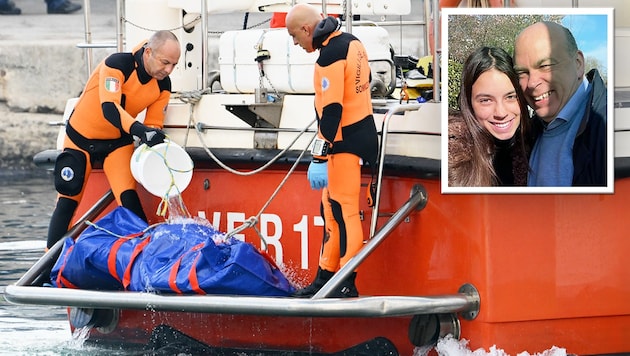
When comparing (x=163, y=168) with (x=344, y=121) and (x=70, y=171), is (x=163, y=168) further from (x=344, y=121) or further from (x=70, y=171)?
(x=344, y=121)

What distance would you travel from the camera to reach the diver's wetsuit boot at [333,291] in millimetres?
6416

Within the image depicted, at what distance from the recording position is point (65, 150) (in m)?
7.55

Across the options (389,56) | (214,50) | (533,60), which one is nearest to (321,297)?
(533,60)

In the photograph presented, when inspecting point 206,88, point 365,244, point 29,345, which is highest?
point 206,88

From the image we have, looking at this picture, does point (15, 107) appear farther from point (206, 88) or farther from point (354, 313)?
point (354, 313)

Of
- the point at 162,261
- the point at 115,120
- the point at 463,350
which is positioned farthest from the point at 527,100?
the point at 115,120

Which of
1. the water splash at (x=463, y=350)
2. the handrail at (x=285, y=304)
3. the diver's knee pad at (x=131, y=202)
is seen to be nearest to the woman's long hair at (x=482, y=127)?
the handrail at (x=285, y=304)

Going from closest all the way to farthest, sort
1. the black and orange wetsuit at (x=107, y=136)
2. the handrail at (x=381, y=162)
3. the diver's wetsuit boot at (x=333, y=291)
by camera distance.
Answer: the diver's wetsuit boot at (x=333, y=291) → the handrail at (x=381, y=162) → the black and orange wetsuit at (x=107, y=136)

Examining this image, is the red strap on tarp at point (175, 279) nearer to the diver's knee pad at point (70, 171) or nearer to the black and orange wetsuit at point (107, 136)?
the black and orange wetsuit at point (107, 136)

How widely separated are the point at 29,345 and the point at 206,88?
1675 mm

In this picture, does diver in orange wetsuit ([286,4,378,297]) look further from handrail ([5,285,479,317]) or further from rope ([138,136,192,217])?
rope ([138,136,192,217])

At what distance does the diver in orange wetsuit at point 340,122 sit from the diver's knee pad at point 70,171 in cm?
154

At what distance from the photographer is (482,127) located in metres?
6.04

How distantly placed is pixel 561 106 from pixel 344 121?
100 cm
